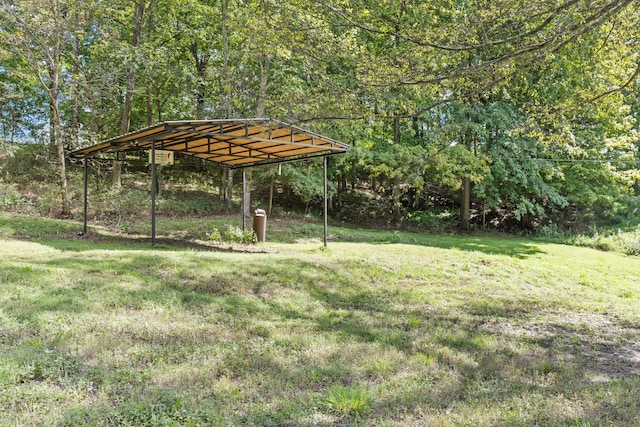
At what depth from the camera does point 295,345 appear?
12.3 ft

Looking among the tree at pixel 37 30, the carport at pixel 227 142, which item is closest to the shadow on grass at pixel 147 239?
the carport at pixel 227 142

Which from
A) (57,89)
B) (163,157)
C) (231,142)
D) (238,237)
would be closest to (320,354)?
(231,142)

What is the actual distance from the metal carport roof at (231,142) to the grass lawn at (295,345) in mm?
2449

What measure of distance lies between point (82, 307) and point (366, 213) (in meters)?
16.3

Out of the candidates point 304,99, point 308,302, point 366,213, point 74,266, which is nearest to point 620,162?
point 366,213

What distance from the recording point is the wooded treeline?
24.4 feet

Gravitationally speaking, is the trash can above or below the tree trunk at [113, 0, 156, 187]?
below

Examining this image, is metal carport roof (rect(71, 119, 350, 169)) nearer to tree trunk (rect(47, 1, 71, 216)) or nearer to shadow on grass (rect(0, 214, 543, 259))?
tree trunk (rect(47, 1, 71, 216))

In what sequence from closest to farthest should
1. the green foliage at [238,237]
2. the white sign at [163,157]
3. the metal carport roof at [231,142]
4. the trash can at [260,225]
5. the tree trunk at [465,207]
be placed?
the metal carport roof at [231,142] < the white sign at [163,157] < the green foliage at [238,237] < the trash can at [260,225] < the tree trunk at [465,207]

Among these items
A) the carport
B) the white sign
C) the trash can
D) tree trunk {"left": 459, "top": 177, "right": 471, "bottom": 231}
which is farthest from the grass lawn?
tree trunk {"left": 459, "top": 177, "right": 471, "bottom": 231}

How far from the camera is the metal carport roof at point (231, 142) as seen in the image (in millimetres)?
7773

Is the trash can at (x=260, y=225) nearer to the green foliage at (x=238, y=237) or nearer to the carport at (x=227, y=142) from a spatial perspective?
the green foliage at (x=238, y=237)

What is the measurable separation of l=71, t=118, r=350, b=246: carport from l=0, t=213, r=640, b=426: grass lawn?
7.87 ft

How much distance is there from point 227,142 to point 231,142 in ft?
0.35
